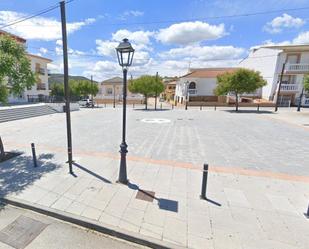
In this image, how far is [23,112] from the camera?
18.1 meters

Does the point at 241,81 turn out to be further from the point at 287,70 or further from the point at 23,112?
the point at 23,112

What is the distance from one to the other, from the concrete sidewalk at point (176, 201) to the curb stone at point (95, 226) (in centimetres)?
8

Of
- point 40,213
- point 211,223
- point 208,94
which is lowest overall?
point 40,213

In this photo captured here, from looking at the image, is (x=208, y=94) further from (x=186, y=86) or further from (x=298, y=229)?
(x=298, y=229)

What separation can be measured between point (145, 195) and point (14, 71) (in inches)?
221

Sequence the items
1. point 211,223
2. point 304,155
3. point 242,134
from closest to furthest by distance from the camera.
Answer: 1. point 211,223
2. point 304,155
3. point 242,134

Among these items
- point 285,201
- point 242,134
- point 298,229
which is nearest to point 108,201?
point 298,229

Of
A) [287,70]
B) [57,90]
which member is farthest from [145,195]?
[57,90]

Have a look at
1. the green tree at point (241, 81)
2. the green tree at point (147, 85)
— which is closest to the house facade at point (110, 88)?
the green tree at point (147, 85)

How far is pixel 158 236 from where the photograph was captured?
3342mm

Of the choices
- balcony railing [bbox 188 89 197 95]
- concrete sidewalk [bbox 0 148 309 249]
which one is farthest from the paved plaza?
balcony railing [bbox 188 89 197 95]

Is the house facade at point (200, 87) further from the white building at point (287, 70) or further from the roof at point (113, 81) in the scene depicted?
the roof at point (113, 81)

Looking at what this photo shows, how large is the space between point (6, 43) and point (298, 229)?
29.6 ft

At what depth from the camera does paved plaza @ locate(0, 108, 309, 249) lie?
346 centimetres
